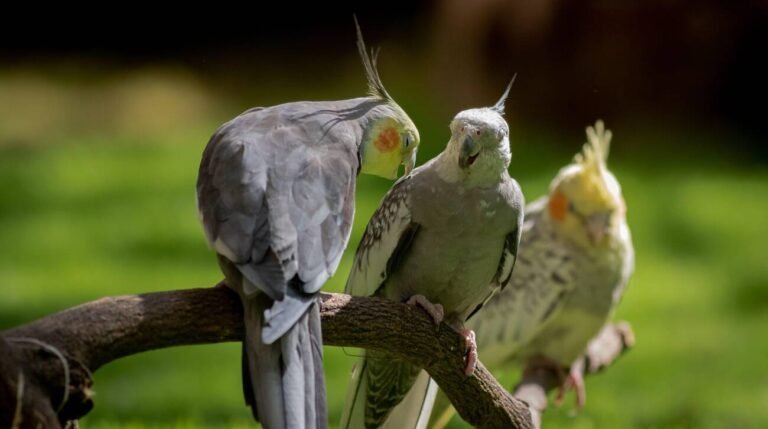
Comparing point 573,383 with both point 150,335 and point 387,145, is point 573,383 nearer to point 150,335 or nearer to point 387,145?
point 387,145

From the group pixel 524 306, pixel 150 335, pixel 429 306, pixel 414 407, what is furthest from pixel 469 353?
pixel 524 306

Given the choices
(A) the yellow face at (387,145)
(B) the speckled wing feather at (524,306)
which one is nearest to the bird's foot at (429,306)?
(A) the yellow face at (387,145)

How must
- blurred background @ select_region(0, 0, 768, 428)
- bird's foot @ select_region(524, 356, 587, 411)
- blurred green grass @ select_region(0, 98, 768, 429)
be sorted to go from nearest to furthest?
bird's foot @ select_region(524, 356, 587, 411), blurred green grass @ select_region(0, 98, 768, 429), blurred background @ select_region(0, 0, 768, 428)

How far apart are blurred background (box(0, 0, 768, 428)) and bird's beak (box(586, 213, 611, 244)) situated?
2.52 feet

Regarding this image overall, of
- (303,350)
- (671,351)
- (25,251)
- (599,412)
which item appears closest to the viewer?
(303,350)

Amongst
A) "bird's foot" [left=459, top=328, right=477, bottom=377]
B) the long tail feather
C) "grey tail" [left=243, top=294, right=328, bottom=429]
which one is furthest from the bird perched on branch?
"grey tail" [left=243, top=294, right=328, bottom=429]

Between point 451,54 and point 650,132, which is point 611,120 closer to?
point 650,132

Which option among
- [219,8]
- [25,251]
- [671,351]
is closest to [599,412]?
[671,351]

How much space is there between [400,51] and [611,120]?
5.31 feet

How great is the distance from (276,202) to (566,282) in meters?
1.59

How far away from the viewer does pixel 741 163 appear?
22.1 feet

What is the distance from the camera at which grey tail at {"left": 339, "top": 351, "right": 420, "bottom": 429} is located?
8.36 ft

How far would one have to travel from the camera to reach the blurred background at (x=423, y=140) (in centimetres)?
475

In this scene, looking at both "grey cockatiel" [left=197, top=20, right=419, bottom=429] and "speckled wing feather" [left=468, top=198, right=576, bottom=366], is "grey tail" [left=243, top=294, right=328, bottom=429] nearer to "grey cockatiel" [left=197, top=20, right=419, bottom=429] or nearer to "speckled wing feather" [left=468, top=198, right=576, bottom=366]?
"grey cockatiel" [left=197, top=20, right=419, bottom=429]
